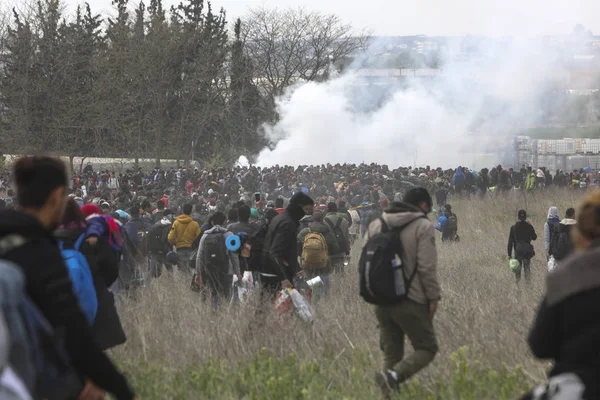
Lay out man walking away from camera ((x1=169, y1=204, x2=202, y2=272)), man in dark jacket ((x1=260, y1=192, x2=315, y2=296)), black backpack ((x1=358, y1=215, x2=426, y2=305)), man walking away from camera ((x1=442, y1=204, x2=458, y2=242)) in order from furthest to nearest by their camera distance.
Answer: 1. man walking away from camera ((x1=442, y1=204, x2=458, y2=242))
2. man walking away from camera ((x1=169, y1=204, x2=202, y2=272))
3. man in dark jacket ((x1=260, y1=192, x2=315, y2=296))
4. black backpack ((x1=358, y1=215, x2=426, y2=305))

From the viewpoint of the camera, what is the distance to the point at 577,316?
3.09m

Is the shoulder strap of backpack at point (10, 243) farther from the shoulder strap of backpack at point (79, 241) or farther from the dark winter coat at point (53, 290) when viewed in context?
the shoulder strap of backpack at point (79, 241)

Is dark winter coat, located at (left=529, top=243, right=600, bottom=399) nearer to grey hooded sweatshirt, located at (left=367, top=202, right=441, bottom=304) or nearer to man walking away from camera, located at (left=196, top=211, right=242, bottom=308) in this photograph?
grey hooded sweatshirt, located at (left=367, top=202, right=441, bottom=304)

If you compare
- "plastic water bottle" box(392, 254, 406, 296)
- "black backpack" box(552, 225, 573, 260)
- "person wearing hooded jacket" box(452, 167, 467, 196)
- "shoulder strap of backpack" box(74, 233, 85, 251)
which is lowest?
"person wearing hooded jacket" box(452, 167, 467, 196)

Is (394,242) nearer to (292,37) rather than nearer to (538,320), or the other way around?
(538,320)

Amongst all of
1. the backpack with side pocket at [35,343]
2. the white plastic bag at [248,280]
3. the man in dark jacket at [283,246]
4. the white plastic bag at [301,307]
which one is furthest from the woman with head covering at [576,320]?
the white plastic bag at [248,280]

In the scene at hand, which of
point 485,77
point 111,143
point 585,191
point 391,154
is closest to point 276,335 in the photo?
point 585,191

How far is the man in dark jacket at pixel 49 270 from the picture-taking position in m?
3.05

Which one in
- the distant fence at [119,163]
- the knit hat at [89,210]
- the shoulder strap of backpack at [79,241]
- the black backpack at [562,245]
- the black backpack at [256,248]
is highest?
the knit hat at [89,210]

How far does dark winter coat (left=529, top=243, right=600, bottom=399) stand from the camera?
306cm

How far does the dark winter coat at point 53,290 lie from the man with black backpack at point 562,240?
9896 millimetres

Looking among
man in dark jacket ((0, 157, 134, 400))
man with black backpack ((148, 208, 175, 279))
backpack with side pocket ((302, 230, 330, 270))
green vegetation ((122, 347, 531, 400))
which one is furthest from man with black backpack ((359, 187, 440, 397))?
man with black backpack ((148, 208, 175, 279))

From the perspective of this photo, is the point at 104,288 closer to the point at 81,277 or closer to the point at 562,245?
the point at 81,277

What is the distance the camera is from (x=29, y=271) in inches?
119
